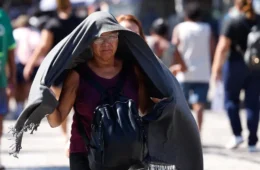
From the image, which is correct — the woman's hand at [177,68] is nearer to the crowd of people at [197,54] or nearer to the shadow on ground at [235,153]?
the crowd of people at [197,54]

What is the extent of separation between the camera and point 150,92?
220 inches

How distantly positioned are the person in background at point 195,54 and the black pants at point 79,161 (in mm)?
5546

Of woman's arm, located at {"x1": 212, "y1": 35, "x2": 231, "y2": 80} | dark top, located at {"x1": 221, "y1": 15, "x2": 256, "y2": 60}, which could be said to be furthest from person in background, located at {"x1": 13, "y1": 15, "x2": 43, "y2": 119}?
dark top, located at {"x1": 221, "y1": 15, "x2": 256, "y2": 60}

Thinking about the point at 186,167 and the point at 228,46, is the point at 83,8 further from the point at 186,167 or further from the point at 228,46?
the point at 186,167

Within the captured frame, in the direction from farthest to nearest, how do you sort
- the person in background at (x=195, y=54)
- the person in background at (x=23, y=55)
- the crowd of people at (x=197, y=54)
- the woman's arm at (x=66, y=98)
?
1. the person in background at (x=23, y=55)
2. the person in background at (x=195, y=54)
3. the crowd of people at (x=197, y=54)
4. the woman's arm at (x=66, y=98)

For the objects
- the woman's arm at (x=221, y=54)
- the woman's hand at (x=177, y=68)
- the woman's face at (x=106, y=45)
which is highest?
the woman's face at (x=106, y=45)

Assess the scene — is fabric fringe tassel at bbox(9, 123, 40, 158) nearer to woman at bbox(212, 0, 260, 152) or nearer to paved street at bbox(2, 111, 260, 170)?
paved street at bbox(2, 111, 260, 170)

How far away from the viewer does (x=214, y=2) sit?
26594 millimetres

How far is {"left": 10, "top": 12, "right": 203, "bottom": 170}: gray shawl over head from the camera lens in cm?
532

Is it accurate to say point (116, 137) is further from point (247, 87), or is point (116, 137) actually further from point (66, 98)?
point (247, 87)

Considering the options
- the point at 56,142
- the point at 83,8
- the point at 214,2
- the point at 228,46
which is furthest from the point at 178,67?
the point at 214,2

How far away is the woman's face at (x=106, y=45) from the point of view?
5469 mm

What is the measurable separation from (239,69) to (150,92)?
500cm

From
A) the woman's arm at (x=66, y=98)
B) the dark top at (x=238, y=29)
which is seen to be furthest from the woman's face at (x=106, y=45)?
the dark top at (x=238, y=29)
